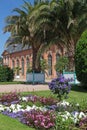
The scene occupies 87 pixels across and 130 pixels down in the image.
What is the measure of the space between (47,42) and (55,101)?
20826 millimetres

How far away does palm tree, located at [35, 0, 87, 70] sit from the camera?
30219 mm

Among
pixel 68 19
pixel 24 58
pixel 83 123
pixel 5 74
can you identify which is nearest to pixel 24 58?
pixel 24 58

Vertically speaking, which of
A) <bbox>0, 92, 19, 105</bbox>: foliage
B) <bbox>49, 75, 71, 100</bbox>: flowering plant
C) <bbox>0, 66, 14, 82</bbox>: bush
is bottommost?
<bbox>0, 92, 19, 105</bbox>: foliage

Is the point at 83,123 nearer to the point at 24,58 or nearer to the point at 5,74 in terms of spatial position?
the point at 5,74

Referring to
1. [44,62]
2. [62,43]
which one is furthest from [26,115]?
[44,62]

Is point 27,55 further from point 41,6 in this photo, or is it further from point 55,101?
point 55,101

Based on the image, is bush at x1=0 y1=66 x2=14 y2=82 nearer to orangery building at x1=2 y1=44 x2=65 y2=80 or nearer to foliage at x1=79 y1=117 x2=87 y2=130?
orangery building at x1=2 y1=44 x2=65 y2=80

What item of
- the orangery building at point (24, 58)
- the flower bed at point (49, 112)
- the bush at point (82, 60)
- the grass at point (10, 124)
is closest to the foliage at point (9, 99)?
the flower bed at point (49, 112)

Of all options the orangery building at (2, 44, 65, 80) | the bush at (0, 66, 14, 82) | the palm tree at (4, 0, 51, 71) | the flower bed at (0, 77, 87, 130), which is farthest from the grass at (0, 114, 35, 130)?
the orangery building at (2, 44, 65, 80)

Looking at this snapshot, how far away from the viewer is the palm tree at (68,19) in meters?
30.2

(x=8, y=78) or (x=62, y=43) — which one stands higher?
(x=62, y=43)

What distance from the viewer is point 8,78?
39.5m

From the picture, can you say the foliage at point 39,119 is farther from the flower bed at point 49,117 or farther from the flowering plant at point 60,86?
the flowering plant at point 60,86

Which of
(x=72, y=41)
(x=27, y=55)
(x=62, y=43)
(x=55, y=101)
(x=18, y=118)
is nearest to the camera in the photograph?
(x=18, y=118)
